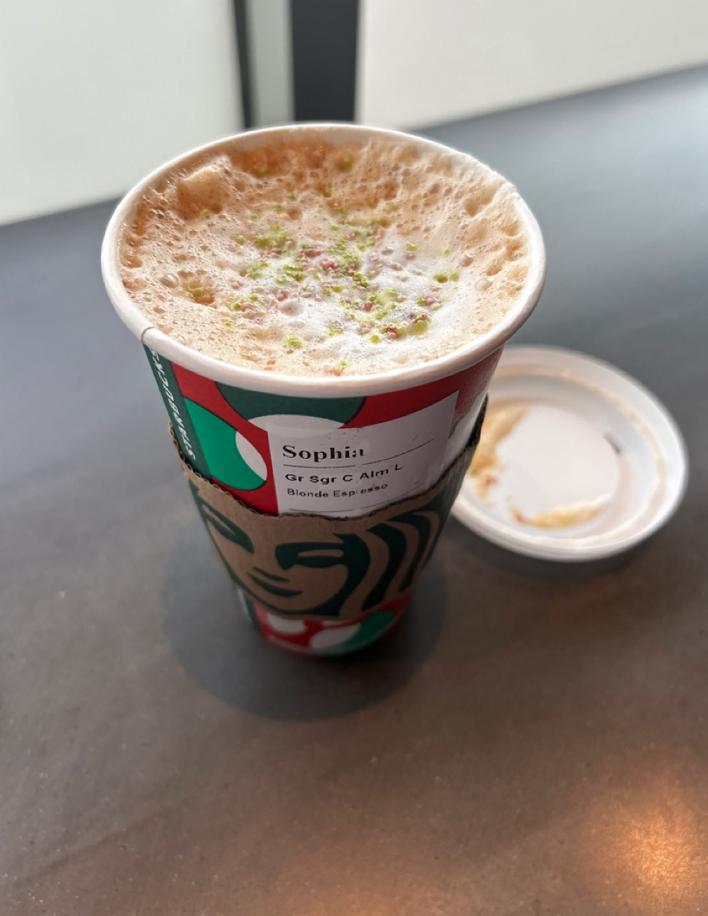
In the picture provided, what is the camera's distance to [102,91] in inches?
48.8

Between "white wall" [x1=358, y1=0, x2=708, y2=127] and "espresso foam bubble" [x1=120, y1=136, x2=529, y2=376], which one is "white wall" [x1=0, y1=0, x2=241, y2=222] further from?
"espresso foam bubble" [x1=120, y1=136, x2=529, y2=376]

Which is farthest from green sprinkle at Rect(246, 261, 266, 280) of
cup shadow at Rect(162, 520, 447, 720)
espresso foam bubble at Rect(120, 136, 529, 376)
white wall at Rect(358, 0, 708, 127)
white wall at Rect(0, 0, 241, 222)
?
white wall at Rect(358, 0, 708, 127)

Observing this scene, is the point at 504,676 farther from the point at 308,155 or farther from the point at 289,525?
the point at 308,155

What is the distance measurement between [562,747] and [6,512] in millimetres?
741

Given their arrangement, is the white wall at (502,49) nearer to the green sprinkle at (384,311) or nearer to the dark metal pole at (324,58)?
the dark metal pole at (324,58)

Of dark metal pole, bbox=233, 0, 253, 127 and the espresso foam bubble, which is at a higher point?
the espresso foam bubble

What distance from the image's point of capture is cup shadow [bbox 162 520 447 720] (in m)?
0.75

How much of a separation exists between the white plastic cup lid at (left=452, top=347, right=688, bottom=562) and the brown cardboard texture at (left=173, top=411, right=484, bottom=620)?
265 millimetres

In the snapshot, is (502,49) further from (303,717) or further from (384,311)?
(303,717)

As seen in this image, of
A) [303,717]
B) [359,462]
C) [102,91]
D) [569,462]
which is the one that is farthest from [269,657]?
[102,91]

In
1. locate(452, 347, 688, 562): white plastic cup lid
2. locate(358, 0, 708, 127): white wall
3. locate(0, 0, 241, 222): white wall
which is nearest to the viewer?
locate(452, 347, 688, 562): white plastic cup lid

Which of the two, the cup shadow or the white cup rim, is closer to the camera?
the white cup rim

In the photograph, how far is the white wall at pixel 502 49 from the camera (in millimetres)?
1444

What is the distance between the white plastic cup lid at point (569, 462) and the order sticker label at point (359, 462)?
0.37 m
